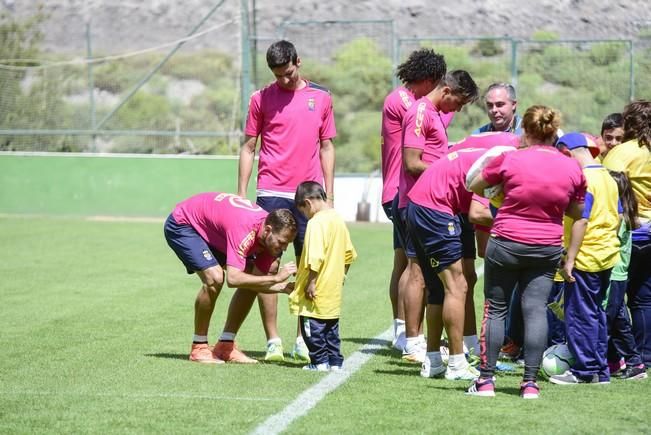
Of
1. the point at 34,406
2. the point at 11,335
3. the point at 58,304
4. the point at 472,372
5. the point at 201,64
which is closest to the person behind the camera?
the point at 34,406

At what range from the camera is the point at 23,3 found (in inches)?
1316

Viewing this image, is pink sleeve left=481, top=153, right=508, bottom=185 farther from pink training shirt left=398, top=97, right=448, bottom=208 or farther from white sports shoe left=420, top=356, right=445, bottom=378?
white sports shoe left=420, top=356, right=445, bottom=378

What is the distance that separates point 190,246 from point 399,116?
201 centimetres

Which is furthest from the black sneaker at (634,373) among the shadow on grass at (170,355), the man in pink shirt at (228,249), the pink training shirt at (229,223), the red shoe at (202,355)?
the shadow on grass at (170,355)

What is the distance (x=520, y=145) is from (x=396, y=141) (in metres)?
2.03

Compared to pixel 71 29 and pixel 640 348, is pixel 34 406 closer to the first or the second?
A: pixel 640 348

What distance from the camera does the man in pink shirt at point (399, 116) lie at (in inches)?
327

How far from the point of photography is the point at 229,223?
7.76 metres

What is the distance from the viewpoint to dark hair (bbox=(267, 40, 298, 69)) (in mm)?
8328

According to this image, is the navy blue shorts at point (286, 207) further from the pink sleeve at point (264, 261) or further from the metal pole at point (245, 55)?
the metal pole at point (245, 55)

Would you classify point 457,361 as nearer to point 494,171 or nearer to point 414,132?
point 494,171

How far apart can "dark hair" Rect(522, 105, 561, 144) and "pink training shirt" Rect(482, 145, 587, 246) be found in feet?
0.23

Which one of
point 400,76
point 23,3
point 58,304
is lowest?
point 58,304

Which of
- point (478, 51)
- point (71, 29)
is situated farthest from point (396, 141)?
point (71, 29)
